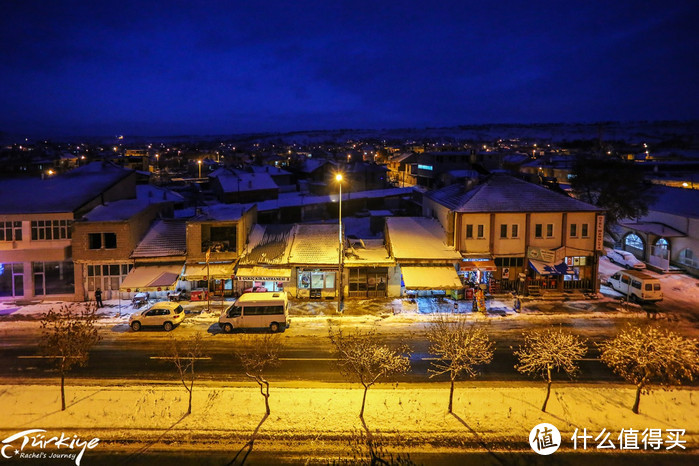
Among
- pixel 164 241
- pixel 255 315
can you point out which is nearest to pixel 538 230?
pixel 255 315

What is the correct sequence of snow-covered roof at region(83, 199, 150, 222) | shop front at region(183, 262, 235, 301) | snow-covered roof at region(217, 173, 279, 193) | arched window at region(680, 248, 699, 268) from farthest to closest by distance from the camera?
snow-covered roof at region(217, 173, 279, 193), arched window at region(680, 248, 699, 268), snow-covered roof at region(83, 199, 150, 222), shop front at region(183, 262, 235, 301)

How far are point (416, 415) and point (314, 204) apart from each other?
41.5m

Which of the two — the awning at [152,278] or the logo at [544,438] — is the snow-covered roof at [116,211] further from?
the logo at [544,438]

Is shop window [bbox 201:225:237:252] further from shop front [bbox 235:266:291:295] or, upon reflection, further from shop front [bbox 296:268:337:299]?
shop front [bbox 296:268:337:299]

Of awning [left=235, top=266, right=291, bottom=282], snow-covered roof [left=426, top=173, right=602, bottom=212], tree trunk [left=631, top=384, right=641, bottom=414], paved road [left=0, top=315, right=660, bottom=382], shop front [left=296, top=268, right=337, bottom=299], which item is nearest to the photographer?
tree trunk [left=631, top=384, right=641, bottom=414]

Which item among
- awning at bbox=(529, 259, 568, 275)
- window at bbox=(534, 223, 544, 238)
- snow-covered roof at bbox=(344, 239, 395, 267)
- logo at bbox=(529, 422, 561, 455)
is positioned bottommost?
logo at bbox=(529, 422, 561, 455)

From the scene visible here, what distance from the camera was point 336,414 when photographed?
56.6 ft

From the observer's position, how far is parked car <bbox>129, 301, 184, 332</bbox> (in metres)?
26.8

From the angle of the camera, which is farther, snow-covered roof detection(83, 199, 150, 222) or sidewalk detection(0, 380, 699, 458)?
snow-covered roof detection(83, 199, 150, 222)

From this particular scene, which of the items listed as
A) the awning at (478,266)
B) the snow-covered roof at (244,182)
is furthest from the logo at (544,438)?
the snow-covered roof at (244,182)

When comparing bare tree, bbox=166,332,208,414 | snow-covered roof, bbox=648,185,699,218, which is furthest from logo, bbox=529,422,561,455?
snow-covered roof, bbox=648,185,699,218

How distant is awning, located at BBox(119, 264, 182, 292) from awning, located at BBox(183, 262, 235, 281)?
66 cm

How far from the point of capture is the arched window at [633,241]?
4246 cm

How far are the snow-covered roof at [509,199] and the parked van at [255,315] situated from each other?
15.2m
